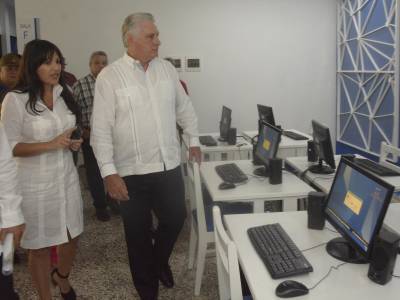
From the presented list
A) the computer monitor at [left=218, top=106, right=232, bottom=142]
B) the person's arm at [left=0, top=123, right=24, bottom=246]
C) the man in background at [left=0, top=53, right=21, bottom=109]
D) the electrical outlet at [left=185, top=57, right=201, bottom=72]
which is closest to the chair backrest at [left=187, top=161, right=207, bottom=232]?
the person's arm at [left=0, top=123, right=24, bottom=246]

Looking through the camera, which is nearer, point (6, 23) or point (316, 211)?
point (316, 211)

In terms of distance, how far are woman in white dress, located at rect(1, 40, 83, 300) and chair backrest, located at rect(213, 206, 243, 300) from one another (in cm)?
100

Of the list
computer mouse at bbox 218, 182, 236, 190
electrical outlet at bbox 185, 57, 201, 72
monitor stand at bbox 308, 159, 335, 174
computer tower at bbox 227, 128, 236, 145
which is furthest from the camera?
electrical outlet at bbox 185, 57, 201, 72

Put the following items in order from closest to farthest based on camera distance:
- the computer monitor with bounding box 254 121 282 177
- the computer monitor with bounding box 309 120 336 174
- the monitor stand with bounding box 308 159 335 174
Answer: the computer monitor with bounding box 254 121 282 177
the computer monitor with bounding box 309 120 336 174
the monitor stand with bounding box 308 159 335 174

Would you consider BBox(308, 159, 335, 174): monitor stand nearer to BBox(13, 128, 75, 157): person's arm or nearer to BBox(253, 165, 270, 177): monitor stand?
BBox(253, 165, 270, 177): monitor stand

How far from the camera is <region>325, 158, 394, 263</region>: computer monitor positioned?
1396 mm

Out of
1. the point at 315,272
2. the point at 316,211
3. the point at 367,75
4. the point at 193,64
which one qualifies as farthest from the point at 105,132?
the point at 367,75

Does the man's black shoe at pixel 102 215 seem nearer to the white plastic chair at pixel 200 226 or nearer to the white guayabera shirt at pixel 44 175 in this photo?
the white plastic chair at pixel 200 226

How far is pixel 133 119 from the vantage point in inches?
90.0

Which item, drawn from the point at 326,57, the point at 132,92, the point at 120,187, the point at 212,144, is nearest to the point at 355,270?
the point at 120,187

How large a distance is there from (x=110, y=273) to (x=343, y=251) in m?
1.89

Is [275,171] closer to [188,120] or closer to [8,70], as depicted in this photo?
[188,120]

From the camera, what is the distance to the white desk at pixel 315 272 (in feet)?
4.36

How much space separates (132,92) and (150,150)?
0.34 meters
